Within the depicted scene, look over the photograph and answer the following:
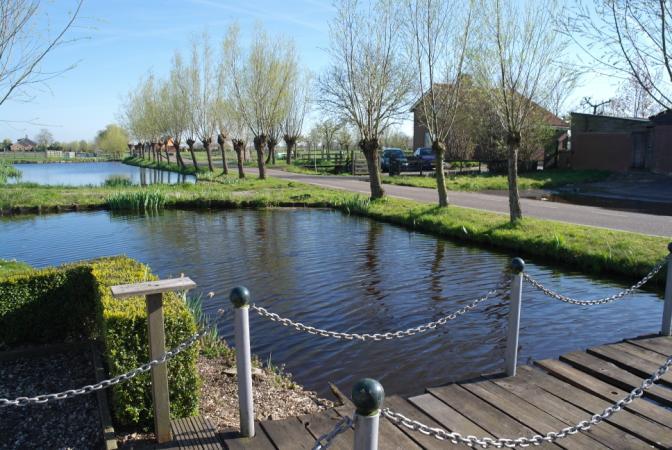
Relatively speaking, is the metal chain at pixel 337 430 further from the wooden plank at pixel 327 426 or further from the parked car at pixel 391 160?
the parked car at pixel 391 160

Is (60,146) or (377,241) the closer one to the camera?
(377,241)

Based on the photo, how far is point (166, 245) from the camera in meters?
14.9

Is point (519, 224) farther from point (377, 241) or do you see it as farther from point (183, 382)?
point (183, 382)

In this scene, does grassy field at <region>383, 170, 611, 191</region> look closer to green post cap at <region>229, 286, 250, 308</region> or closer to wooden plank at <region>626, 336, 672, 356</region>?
wooden plank at <region>626, 336, 672, 356</region>

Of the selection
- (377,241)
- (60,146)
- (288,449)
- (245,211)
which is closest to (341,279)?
(377,241)

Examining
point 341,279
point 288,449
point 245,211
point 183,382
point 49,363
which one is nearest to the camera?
point 288,449

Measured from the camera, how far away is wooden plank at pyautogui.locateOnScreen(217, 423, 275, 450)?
4.10 m

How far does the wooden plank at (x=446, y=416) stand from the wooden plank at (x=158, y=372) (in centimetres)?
221

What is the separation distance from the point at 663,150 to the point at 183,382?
3189 centimetres

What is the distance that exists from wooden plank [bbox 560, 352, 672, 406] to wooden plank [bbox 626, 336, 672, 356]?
757 mm

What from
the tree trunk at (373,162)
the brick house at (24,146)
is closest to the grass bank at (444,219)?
the tree trunk at (373,162)

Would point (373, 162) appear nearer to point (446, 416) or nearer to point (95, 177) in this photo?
point (446, 416)

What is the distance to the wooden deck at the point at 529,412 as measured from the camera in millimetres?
4219

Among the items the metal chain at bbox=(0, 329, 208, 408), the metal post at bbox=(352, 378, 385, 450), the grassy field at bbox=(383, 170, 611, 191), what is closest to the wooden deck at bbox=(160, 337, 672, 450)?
the metal chain at bbox=(0, 329, 208, 408)
